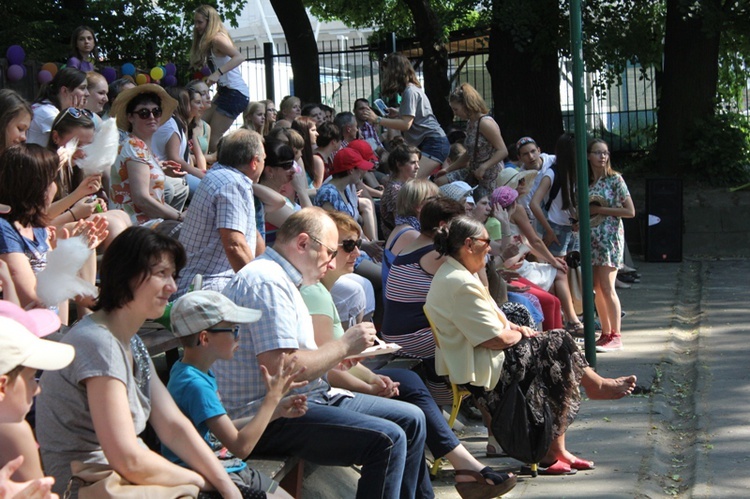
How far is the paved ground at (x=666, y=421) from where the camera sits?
6.02m

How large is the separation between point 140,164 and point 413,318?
202 centimetres

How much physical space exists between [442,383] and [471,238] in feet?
3.18

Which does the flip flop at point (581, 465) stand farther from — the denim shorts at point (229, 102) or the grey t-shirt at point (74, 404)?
the denim shorts at point (229, 102)

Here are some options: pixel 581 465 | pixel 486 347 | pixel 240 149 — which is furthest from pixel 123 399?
pixel 581 465

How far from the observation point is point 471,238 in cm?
604

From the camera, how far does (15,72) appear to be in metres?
11.8

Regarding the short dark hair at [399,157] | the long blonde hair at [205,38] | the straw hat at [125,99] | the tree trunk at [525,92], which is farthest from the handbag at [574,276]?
the tree trunk at [525,92]

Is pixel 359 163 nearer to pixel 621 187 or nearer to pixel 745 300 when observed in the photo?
pixel 621 187

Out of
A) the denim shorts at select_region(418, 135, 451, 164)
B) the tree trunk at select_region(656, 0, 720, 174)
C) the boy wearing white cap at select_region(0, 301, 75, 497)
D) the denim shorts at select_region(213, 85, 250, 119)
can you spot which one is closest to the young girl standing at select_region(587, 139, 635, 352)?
the denim shorts at select_region(418, 135, 451, 164)

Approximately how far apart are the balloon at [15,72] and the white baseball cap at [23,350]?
9.53m

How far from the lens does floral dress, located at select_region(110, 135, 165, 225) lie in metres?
6.72

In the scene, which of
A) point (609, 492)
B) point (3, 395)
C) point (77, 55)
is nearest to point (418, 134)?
point (77, 55)

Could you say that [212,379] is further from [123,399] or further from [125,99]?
[125,99]

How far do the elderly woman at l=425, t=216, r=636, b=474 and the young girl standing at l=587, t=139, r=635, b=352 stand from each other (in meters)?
3.19
